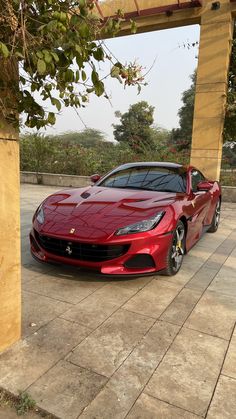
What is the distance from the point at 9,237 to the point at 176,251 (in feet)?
6.92

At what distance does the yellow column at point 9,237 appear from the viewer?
2164mm

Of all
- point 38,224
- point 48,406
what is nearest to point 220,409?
point 48,406

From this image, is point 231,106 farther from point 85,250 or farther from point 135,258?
point 85,250

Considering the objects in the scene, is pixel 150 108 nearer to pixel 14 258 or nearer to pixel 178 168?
pixel 178 168

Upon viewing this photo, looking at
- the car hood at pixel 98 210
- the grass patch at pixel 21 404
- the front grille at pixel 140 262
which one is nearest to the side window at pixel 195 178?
the car hood at pixel 98 210

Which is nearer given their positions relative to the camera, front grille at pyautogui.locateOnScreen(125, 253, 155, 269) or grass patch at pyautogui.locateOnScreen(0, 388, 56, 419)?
grass patch at pyautogui.locateOnScreen(0, 388, 56, 419)

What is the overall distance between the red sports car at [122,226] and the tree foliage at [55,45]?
1745mm

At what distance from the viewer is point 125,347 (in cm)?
249

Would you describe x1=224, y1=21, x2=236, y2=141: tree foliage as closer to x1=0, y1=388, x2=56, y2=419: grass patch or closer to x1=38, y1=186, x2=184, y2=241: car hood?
x1=38, y1=186, x2=184, y2=241: car hood

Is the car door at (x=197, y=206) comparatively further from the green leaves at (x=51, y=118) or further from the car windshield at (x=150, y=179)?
the green leaves at (x=51, y=118)

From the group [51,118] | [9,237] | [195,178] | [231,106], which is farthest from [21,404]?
[231,106]

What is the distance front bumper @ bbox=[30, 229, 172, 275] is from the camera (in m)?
3.31

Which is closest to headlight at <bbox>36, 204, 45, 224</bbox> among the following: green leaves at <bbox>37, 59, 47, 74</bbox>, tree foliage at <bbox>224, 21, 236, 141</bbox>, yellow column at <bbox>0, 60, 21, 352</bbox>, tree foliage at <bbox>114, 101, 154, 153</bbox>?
yellow column at <bbox>0, 60, 21, 352</bbox>

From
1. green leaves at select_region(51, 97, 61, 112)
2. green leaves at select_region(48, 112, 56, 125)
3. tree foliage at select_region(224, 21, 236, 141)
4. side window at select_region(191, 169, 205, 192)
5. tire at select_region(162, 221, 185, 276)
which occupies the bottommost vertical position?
tire at select_region(162, 221, 185, 276)
